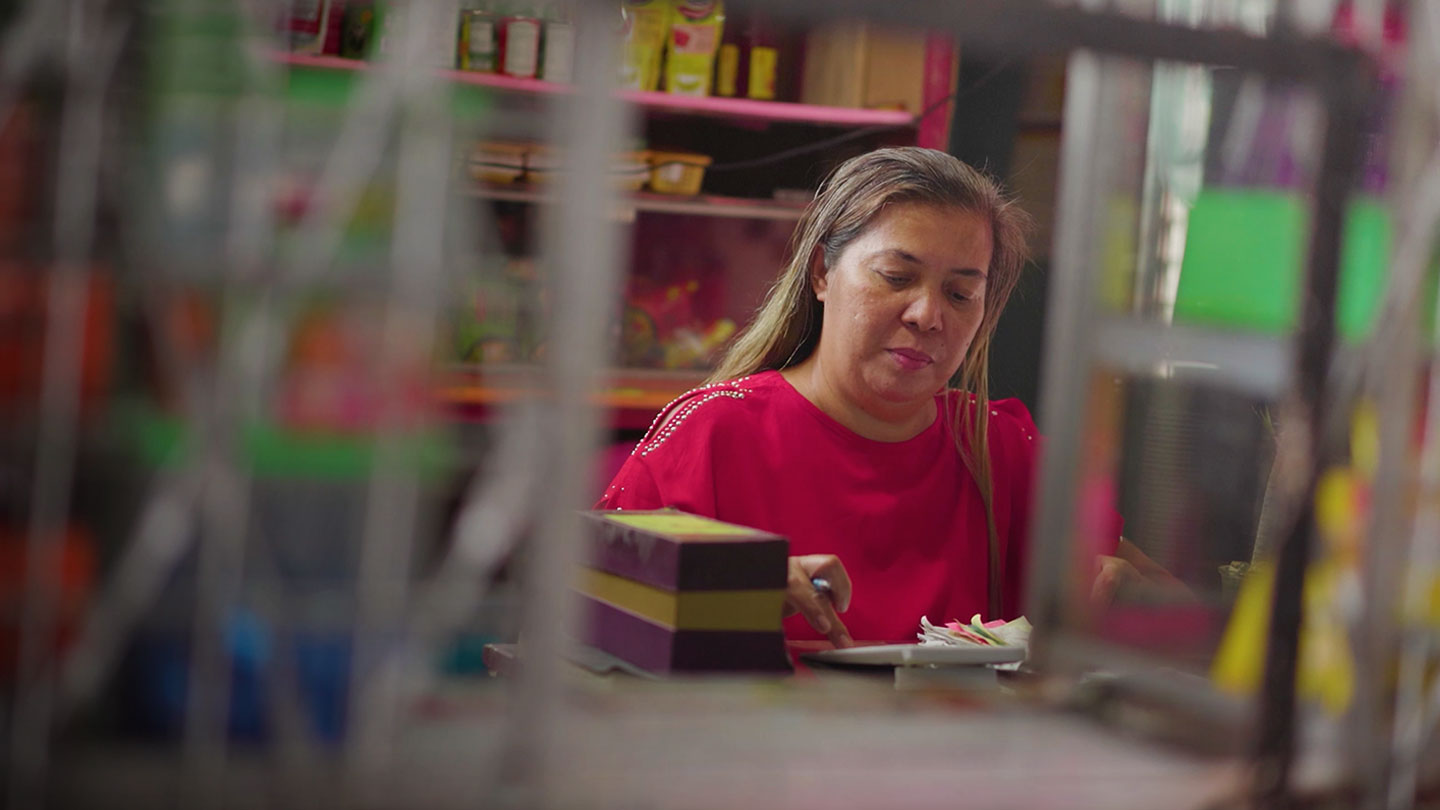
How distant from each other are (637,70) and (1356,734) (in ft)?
9.79

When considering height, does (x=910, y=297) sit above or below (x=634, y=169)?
below

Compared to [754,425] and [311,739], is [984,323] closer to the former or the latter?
[754,425]

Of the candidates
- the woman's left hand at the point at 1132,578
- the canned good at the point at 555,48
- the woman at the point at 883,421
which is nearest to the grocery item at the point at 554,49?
the canned good at the point at 555,48

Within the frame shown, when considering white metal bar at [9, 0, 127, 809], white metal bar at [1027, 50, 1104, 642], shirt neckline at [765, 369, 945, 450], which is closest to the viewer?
white metal bar at [9, 0, 127, 809]

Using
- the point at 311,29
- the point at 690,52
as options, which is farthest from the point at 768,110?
the point at 311,29

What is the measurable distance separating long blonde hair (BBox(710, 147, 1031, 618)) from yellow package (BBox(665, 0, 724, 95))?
1.17m

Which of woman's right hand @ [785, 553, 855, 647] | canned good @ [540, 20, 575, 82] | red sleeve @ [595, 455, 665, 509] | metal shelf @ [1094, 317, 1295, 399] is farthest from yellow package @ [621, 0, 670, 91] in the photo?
metal shelf @ [1094, 317, 1295, 399]

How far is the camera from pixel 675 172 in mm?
3520

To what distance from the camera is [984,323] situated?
2.34m

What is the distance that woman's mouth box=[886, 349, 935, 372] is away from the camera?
7.07 feet

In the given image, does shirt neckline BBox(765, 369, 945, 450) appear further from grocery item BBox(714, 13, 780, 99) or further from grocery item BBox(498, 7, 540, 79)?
grocery item BBox(714, 13, 780, 99)

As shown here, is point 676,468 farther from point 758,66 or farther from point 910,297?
point 758,66

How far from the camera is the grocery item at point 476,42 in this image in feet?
10.9

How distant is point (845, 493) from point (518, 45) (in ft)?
5.53
